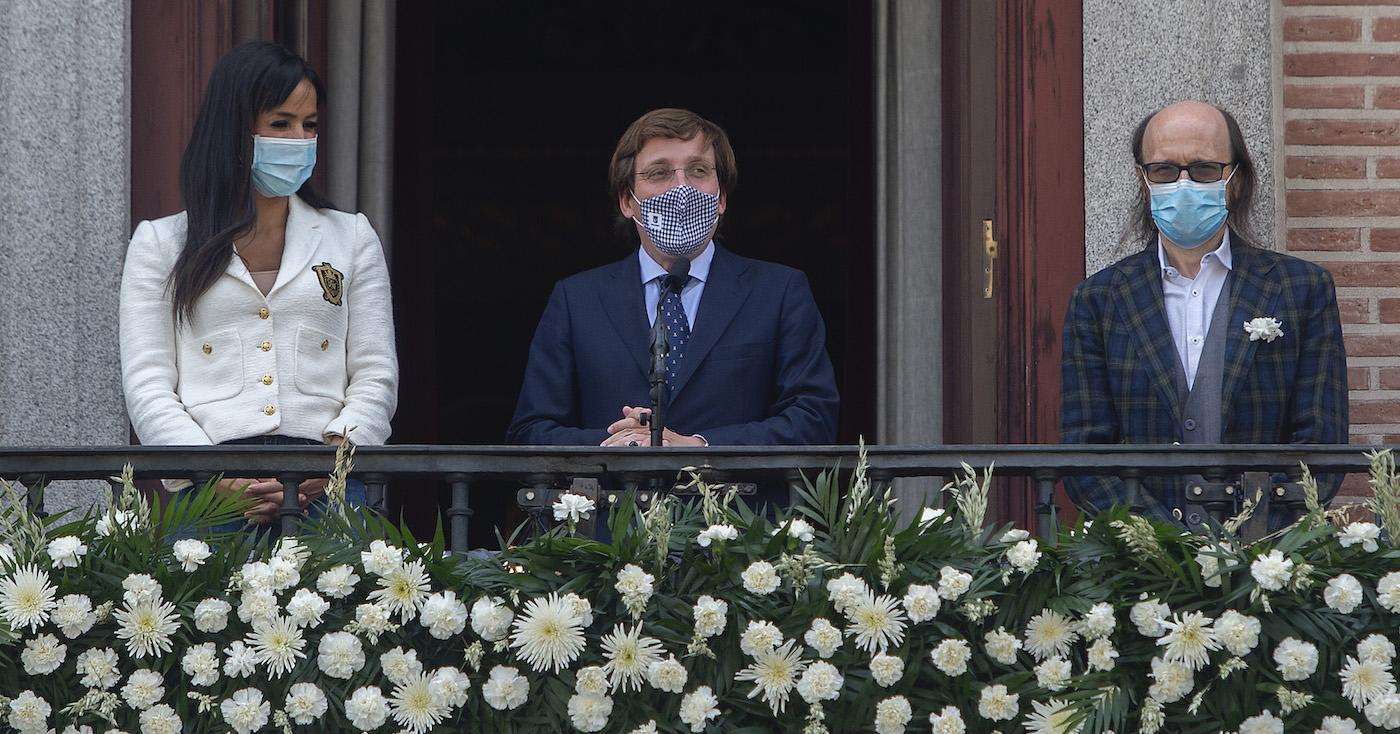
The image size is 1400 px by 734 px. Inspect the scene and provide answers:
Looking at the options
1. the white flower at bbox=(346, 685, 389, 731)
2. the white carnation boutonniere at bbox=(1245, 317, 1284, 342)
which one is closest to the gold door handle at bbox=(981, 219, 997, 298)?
the white carnation boutonniere at bbox=(1245, 317, 1284, 342)

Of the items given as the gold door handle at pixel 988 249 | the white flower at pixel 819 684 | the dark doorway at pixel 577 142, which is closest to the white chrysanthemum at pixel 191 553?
the white flower at pixel 819 684

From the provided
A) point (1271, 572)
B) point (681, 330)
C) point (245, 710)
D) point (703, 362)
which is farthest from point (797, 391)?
point (245, 710)

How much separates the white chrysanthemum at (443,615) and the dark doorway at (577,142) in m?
7.53

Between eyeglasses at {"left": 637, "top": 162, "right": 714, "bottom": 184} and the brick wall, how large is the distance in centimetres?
187

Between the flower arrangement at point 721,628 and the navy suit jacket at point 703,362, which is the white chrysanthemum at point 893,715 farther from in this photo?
the navy suit jacket at point 703,362

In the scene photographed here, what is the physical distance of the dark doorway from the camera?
12.4m

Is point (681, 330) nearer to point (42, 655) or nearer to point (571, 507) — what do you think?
point (571, 507)

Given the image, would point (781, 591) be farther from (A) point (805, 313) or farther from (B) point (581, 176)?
(B) point (581, 176)

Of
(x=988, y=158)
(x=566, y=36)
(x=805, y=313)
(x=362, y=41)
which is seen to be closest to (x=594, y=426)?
(x=805, y=313)

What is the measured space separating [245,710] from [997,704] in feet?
4.81

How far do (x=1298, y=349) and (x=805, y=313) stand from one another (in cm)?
122

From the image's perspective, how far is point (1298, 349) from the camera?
476 cm

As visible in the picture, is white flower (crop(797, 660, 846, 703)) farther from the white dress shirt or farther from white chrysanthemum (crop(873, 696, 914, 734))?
the white dress shirt

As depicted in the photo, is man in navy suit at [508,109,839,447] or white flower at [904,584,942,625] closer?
white flower at [904,584,942,625]
